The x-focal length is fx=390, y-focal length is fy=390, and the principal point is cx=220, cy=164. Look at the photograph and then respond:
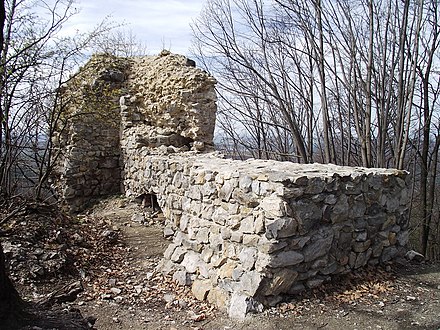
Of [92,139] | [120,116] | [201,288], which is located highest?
[120,116]

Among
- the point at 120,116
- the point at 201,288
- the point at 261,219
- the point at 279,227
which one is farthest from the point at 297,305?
the point at 120,116

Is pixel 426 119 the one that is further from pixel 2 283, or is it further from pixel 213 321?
pixel 2 283

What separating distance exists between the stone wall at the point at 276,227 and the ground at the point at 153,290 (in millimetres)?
181

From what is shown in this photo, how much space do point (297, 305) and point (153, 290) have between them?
200cm

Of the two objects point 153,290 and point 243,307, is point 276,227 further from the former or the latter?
point 153,290

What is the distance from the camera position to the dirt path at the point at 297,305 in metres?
3.94

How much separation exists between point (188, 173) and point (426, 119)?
29.2ft

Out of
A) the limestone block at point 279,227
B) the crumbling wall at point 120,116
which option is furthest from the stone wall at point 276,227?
the crumbling wall at point 120,116

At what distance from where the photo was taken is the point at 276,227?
412cm

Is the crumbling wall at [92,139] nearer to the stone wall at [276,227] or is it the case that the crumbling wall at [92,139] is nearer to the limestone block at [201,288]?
the stone wall at [276,227]

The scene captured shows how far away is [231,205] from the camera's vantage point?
4.71 metres

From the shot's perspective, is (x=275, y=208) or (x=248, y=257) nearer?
(x=275, y=208)

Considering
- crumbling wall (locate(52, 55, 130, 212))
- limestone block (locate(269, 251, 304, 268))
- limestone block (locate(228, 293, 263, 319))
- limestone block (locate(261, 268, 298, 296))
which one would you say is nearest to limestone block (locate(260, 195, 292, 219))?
limestone block (locate(269, 251, 304, 268))

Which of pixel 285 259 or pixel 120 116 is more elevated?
pixel 120 116
